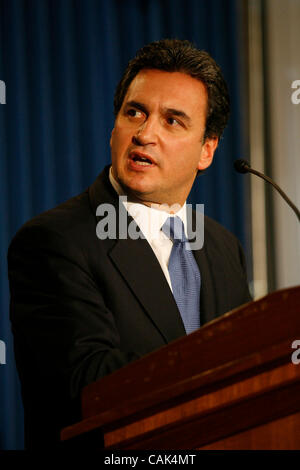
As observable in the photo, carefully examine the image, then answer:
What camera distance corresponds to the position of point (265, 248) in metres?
2.93

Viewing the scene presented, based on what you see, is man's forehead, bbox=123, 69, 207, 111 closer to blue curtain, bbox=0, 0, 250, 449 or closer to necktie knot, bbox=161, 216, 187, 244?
necktie knot, bbox=161, 216, 187, 244

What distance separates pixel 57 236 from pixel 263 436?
76 cm

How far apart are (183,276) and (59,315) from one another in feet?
1.23

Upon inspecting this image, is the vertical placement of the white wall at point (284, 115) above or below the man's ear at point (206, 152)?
above

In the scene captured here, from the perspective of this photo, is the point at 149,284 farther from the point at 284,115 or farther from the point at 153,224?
the point at 284,115

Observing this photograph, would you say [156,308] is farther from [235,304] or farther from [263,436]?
[263,436]

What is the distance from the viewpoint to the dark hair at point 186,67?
63.1 inches

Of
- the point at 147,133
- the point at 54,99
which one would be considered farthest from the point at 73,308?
the point at 54,99

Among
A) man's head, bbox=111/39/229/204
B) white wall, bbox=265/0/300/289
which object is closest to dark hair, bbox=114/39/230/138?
man's head, bbox=111/39/229/204

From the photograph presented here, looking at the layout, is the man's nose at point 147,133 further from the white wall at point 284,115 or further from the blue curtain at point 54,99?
the white wall at point 284,115

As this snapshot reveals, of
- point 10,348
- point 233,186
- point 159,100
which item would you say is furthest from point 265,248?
point 159,100

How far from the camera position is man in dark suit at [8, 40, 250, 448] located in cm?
127

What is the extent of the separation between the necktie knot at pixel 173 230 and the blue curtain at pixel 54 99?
114 centimetres

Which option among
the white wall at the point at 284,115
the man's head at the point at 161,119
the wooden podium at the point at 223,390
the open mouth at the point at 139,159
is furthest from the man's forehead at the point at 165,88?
the white wall at the point at 284,115
